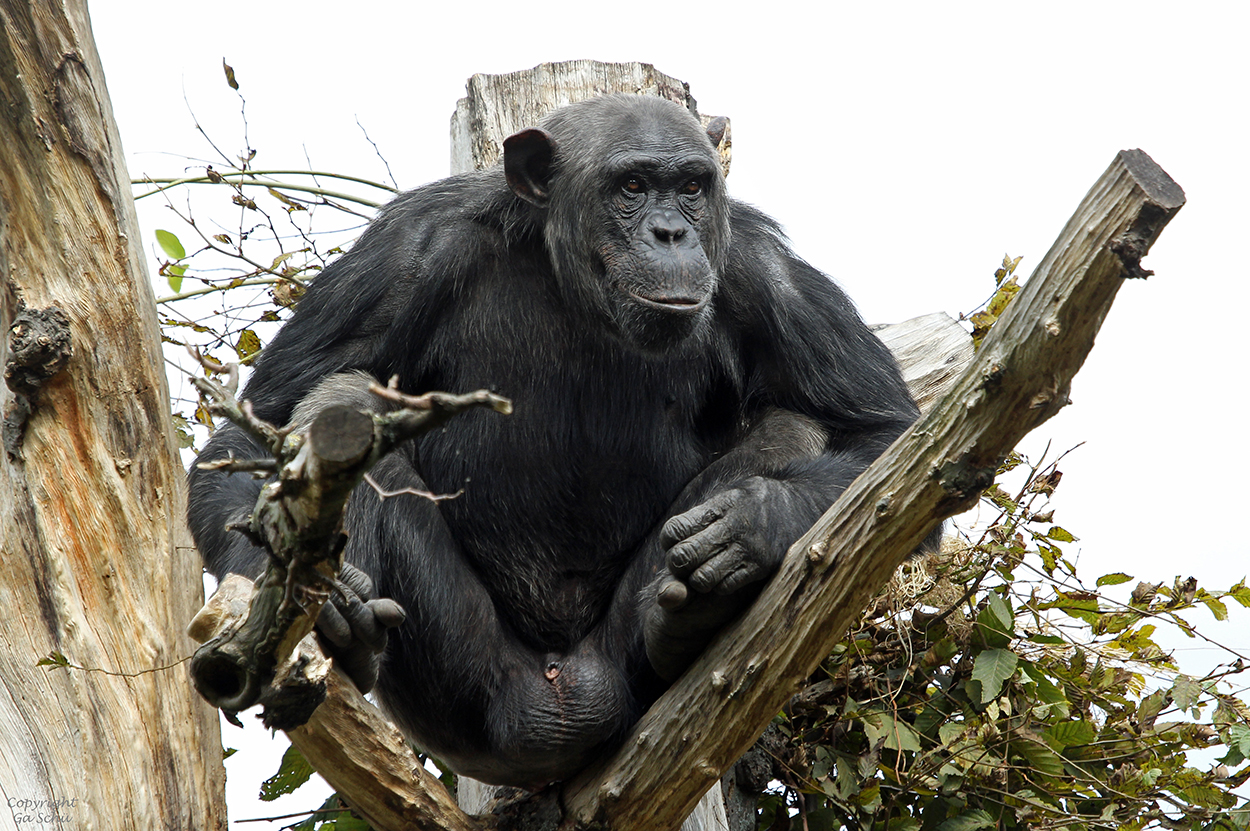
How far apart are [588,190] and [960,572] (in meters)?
1.84

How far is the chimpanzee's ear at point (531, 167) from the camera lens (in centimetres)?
376

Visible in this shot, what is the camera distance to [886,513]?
2688mm

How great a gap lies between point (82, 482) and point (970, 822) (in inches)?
115

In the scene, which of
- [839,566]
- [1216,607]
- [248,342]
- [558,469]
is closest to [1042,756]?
[1216,607]

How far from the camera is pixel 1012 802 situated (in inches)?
154

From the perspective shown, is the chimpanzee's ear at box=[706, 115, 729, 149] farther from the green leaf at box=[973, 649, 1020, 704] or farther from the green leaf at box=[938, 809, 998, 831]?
the green leaf at box=[938, 809, 998, 831]

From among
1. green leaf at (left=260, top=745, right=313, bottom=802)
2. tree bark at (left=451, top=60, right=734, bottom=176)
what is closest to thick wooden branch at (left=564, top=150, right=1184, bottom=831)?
green leaf at (left=260, top=745, right=313, bottom=802)

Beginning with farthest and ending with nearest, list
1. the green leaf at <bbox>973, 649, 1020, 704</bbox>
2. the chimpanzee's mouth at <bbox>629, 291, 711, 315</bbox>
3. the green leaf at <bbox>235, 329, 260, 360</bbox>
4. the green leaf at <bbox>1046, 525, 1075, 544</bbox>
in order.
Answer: the green leaf at <bbox>235, 329, 260, 360</bbox>
the green leaf at <bbox>1046, 525, 1075, 544</bbox>
the green leaf at <bbox>973, 649, 1020, 704</bbox>
the chimpanzee's mouth at <bbox>629, 291, 711, 315</bbox>

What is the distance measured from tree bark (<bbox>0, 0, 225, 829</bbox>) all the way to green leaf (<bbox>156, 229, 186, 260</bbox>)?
1632 mm

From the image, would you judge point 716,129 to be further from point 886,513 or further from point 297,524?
point 297,524

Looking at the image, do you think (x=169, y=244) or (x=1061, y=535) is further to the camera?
(x=169, y=244)

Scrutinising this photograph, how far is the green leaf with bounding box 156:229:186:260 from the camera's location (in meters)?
4.89

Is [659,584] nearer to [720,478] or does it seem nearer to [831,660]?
[720,478]

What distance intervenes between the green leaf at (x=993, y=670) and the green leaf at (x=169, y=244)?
3460 mm
